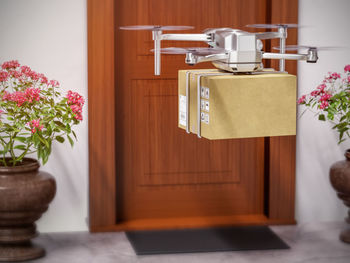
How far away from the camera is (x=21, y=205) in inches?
138

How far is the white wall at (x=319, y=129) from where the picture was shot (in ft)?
→ 13.8

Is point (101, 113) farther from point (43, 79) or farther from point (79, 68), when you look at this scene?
point (43, 79)

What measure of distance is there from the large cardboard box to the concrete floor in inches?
68.9

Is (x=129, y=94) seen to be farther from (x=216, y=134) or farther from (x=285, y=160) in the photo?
(x=216, y=134)

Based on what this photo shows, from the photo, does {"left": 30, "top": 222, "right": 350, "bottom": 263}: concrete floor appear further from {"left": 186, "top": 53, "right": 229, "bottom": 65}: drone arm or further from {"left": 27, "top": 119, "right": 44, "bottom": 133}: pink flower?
{"left": 186, "top": 53, "right": 229, "bottom": 65}: drone arm

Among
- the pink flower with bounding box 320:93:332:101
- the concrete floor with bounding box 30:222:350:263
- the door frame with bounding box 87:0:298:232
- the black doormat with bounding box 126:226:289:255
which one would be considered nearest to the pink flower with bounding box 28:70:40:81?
the door frame with bounding box 87:0:298:232

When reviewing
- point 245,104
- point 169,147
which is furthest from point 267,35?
point 169,147

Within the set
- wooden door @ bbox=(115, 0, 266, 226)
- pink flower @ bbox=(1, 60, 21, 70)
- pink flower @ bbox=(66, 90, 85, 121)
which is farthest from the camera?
wooden door @ bbox=(115, 0, 266, 226)

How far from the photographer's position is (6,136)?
3705 millimetres

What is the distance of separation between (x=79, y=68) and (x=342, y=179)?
65.3 inches

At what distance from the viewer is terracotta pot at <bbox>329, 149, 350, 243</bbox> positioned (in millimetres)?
3875

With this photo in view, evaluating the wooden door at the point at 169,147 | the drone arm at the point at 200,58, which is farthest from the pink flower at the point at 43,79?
the drone arm at the point at 200,58

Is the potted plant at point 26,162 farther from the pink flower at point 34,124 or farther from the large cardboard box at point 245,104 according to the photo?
the large cardboard box at point 245,104

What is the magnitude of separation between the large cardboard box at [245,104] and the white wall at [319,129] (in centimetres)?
220
